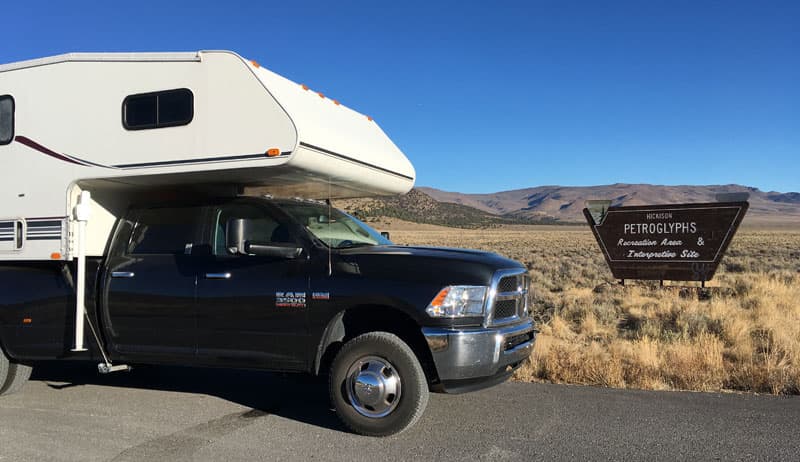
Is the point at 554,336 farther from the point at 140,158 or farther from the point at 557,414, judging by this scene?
the point at 140,158

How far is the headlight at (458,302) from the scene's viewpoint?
5.12m

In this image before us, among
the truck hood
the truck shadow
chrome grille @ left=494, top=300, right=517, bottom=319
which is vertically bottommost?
the truck shadow

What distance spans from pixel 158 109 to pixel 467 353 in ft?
11.6

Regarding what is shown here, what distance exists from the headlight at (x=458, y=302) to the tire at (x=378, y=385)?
0.42 meters

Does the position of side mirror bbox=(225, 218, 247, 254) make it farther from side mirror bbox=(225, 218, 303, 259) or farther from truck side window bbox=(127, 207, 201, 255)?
truck side window bbox=(127, 207, 201, 255)

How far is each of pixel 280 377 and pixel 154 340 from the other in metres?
1.87

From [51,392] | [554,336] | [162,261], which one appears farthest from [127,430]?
[554,336]

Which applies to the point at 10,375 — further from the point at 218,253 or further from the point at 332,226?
the point at 332,226

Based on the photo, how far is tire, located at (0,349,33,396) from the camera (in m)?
6.71

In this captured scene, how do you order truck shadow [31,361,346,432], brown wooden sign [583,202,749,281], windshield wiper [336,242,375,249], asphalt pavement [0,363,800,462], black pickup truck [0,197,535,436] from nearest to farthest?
asphalt pavement [0,363,800,462] < black pickup truck [0,197,535,436] < windshield wiper [336,242,375,249] < truck shadow [31,361,346,432] < brown wooden sign [583,202,749,281]

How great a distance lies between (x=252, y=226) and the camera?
5750 mm

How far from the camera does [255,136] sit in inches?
223

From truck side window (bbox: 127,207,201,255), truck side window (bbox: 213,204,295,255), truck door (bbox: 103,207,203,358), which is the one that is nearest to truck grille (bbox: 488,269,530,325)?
truck side window (bbox: 213,204,295,255)

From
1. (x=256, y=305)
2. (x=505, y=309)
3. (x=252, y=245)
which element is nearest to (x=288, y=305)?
(x=256, y=305)
